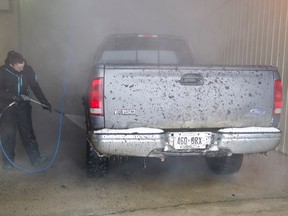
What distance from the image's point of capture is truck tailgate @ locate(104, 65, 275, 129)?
326 cm

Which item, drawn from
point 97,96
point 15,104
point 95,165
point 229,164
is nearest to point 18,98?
point 15,104

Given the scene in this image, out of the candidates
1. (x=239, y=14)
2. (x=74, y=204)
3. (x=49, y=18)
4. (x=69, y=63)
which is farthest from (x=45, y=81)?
(x=74, y=204)

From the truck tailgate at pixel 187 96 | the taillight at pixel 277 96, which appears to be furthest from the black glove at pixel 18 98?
the taillight at pixel 277 96

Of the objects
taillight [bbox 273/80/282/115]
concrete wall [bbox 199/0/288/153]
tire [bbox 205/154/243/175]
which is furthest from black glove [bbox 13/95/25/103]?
concrete wall [bbox 199/0/288/153]

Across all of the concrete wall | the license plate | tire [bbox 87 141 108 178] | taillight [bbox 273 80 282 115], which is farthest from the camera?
the concrete wall

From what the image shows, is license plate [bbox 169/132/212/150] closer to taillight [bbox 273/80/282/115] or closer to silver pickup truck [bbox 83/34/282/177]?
silver pickup truck [bbox 83/34/282/177]

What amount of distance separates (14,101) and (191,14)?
23.7ft

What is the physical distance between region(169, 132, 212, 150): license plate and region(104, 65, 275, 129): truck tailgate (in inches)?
3.8

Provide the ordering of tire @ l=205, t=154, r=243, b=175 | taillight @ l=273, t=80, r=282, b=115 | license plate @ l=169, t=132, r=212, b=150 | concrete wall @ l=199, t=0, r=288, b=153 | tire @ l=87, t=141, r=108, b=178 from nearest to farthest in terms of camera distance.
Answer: license plate @ l=169, t=132, r=212, b=150, taillight @ l=273, t=80, r=282, b=115, tire @ l=87, t=141, r=108, b=178, tire @ l=205, t=154, r=243, b=175, concrete wall @ l=199, t=0, r=288, b=153

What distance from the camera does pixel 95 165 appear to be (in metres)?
3.93

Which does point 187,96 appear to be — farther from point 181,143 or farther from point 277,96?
point 277,96

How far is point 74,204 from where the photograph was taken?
3424 mm

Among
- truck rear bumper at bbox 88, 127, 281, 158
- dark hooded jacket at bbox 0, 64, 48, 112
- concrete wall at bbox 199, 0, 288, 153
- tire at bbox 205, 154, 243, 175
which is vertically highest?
concrete wall at bbox 199, 0, 288, 153

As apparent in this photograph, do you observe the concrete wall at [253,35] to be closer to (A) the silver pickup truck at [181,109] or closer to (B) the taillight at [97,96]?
(A) the silver pickup truck at [181,109]
